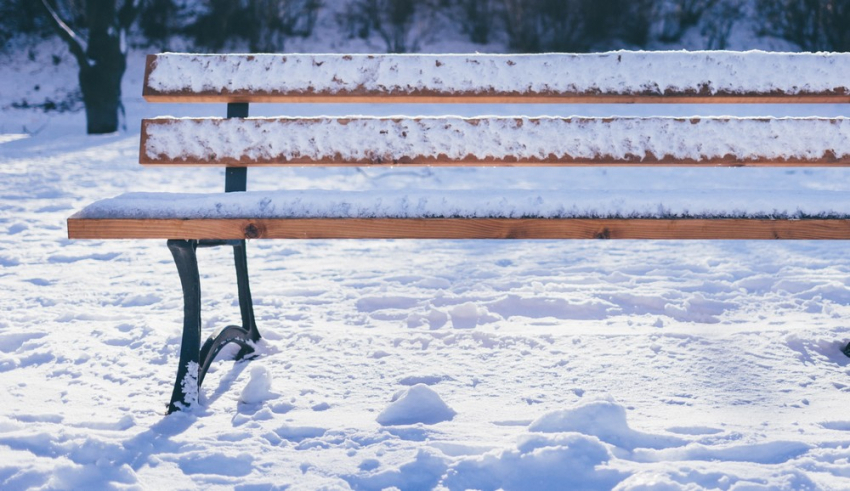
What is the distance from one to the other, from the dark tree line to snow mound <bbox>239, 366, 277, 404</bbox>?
10.7 meters

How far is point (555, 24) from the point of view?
1174cm

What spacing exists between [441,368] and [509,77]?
0.96m

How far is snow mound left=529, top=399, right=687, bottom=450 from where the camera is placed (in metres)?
1.69

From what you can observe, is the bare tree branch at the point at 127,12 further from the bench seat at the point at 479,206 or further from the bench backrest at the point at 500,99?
the bench seat at the point at 479,206

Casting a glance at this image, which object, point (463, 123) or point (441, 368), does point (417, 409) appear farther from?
point (463, 123)

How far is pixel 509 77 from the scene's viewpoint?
2250mm

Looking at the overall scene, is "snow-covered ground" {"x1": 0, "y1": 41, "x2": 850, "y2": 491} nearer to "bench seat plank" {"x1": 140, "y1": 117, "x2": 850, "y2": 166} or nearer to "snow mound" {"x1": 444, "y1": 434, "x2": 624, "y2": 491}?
"snow mound" {"x1": 444, "y1": 434, "x2": 624, "y2": 491}

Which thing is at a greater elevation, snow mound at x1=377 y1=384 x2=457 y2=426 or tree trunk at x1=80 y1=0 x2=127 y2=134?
tree trunk at x1=80 y1=0 x2=127 y2=134

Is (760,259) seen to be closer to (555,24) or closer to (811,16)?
(555,24)

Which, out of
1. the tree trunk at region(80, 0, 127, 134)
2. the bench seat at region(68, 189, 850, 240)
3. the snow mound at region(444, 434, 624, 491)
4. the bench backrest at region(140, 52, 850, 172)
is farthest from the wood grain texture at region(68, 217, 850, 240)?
the tree trunk at region(80, 0, 127, 134)

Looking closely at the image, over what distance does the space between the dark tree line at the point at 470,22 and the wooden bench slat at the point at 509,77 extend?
32.7ft

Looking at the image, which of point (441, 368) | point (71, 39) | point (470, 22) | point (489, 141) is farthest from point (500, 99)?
point (470, 22)

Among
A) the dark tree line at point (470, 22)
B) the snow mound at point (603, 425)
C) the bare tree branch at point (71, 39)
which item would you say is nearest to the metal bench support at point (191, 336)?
the snow mound at point (603, 425)

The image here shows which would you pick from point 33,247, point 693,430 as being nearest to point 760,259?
point 693,430
